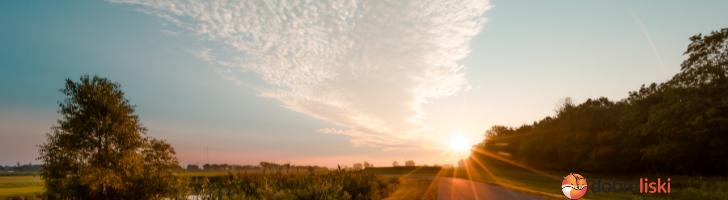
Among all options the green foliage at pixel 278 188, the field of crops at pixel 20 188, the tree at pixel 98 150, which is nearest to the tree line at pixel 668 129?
the green foliage at pixel 278 188

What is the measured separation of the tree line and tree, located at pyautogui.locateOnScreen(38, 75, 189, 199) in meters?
45.3

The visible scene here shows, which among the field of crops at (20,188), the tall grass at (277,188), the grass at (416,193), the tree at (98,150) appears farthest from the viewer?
the field of crops at (20,188)

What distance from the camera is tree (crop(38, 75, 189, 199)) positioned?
27.5 m

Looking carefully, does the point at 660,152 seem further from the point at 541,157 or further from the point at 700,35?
the point at 541,157

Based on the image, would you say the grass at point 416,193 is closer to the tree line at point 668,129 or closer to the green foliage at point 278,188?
the green foliage at point 278,188

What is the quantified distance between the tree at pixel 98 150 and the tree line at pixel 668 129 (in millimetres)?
45324

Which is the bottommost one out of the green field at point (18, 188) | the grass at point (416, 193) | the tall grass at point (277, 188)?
the green field at point (18, 188)

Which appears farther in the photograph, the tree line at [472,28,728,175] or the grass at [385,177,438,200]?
the tree line at [472,28,728,175]

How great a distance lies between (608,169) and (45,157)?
61704 millimetres

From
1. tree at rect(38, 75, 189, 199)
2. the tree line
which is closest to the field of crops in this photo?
tree at rect(38, 75, 189, 199)

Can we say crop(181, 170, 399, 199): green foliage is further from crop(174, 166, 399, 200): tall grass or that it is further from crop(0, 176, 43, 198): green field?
crop(0, 176, 43, 198): green field

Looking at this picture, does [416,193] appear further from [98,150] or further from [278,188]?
[98,150]

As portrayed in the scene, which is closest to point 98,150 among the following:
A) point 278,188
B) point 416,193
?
point 278,188

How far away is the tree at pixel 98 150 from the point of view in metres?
27.5
